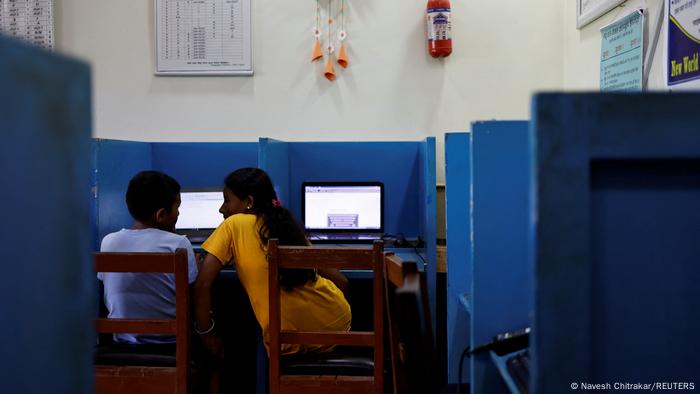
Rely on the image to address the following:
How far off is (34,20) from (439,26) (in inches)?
89.6

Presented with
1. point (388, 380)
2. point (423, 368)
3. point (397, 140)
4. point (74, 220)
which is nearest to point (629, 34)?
point (397, 140)

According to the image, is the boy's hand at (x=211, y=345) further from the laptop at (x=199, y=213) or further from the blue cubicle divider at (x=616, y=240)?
the blue cubicle divider at (x=616, y=240)

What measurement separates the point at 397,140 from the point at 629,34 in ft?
4.52

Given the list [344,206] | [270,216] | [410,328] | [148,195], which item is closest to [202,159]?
[344,206]

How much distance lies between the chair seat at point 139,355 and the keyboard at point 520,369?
110 cm

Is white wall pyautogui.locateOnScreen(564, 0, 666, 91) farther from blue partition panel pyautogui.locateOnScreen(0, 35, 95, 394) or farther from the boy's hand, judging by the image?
blue partition panel pyautogui.locateOnScreen(0, 35, 95, 394)

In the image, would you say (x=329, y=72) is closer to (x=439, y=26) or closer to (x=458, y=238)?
(x=439, y=26)

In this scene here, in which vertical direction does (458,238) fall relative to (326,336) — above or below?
above

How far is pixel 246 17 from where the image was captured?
366 cm

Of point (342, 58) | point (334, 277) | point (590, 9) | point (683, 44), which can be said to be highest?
point (590, 9)

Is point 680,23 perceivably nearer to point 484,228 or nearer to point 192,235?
point 484,228

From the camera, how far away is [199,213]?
10.6 ft

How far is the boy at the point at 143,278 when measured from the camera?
2.13 metres

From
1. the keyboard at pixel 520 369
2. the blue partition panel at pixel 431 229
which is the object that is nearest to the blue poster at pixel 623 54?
the blue partition panel at pixel 431 229
